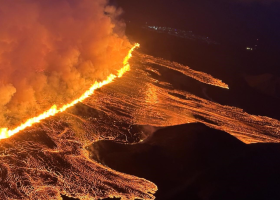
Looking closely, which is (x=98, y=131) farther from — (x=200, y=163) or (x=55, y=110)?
(x=200, y=163)

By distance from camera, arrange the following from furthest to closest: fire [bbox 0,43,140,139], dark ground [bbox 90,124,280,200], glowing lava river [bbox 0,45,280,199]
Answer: fire [bbox 0,43,140,139], dark ground [bbox 90,124,280,200], glowing lava river [bbox 0,45,280,199]

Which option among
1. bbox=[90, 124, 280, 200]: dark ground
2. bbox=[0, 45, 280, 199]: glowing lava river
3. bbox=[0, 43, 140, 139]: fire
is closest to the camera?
bbox=[0, 45, 280, 199]: glowing lava river

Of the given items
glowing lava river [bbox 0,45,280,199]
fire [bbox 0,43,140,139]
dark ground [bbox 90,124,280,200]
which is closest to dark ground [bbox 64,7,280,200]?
dark ground [bbox 90,124,280,200]

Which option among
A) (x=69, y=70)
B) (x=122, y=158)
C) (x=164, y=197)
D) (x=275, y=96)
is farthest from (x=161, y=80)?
(x=164, y=197)

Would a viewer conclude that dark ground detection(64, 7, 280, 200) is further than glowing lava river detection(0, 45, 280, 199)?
Yes

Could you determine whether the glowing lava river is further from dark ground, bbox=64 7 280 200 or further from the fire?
dark ground, bbox=64 7 280 200

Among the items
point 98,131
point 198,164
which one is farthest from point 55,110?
point 198,164

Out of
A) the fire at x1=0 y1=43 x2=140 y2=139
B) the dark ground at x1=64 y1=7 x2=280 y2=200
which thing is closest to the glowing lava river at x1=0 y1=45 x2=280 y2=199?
the fire at x1=0 y1=43 x2=140 y2=139

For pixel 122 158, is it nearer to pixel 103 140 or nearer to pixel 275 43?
pixel 103 140

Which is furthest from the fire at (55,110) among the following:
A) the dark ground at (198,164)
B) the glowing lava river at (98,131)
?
the dark ground at (198,164)

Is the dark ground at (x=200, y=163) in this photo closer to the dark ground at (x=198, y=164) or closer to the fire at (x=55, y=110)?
the dark ground at (x=198, y=164)
